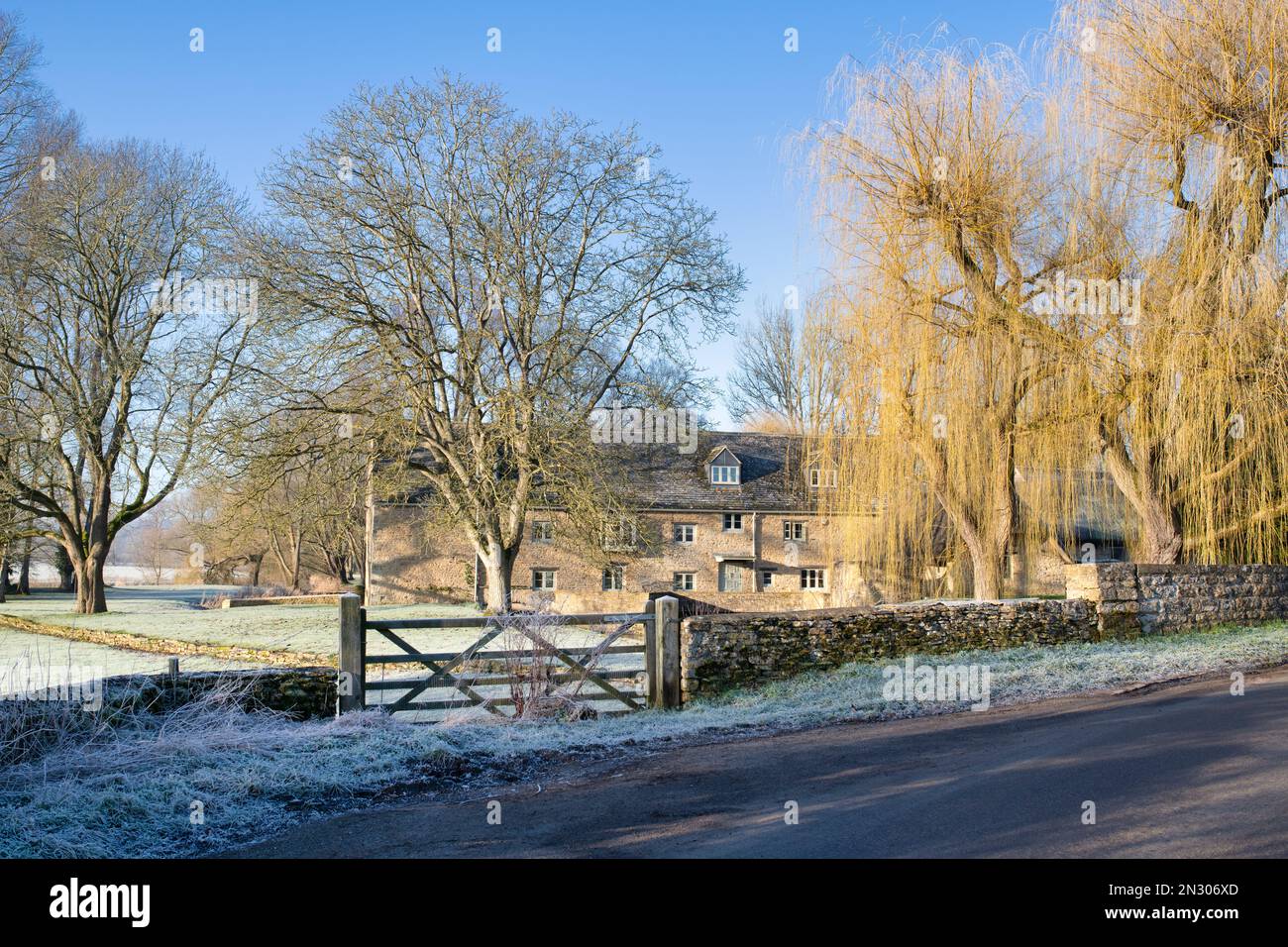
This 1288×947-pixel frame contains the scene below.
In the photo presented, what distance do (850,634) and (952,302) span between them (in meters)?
7.01

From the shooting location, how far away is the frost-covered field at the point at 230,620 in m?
23.6

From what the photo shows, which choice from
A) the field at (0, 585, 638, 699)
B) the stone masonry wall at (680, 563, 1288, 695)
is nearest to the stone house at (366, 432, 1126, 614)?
the field at (0, 585, 638, 699)

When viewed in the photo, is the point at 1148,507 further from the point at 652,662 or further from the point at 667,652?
the point at 652,662

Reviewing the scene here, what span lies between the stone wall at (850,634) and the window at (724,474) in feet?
83.5

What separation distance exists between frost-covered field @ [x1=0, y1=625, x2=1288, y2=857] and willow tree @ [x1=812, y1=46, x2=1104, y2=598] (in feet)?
16.7

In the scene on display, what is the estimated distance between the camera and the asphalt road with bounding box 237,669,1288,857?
19.1 feet

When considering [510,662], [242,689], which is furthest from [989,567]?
[242,689]

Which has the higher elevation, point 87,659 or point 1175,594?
point 1175,594

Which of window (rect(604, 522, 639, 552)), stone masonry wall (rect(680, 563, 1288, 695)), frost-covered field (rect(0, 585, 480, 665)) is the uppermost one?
window (rect(604, 522, 639, 552))

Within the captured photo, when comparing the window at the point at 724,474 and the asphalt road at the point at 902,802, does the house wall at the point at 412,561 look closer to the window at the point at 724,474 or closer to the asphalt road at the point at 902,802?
the window at the point at 724,474

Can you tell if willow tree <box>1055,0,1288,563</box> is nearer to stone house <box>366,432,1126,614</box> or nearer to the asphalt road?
the asphalt road

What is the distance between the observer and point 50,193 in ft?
Result: 103

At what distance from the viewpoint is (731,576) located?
40.8m
